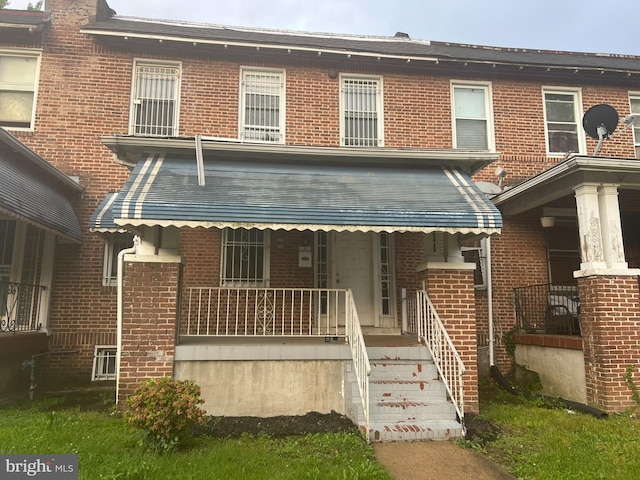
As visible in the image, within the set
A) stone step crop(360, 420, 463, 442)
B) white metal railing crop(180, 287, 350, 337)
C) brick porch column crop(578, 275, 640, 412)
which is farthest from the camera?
white metal railing crop(180, 287, 350, 337)

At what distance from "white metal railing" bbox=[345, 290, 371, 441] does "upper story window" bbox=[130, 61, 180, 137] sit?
5.80 m

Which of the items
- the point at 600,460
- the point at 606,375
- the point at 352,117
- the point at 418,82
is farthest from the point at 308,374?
the point at 418,82

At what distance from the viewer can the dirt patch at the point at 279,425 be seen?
5922mm

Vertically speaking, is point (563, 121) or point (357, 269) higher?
point (563, 121)

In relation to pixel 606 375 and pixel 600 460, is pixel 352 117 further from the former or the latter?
pixel 600 460

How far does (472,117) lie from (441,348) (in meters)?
6.27

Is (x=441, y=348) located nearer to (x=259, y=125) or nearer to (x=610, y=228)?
(x=610, y=228)

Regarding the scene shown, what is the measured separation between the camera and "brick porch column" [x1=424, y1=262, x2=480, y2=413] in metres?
6.82

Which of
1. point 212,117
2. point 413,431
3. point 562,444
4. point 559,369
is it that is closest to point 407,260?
point 559,369

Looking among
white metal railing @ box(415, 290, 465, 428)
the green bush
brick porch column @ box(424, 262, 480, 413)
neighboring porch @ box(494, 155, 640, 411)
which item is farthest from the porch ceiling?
the green bush

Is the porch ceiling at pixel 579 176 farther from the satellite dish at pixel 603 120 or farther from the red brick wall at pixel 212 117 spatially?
the red brick wall at pixel 212 117

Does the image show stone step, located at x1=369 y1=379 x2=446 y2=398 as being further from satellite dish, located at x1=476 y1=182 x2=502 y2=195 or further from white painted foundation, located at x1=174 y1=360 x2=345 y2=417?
satellite dish, located at x1=476 y1=182 x2=502 y2=195

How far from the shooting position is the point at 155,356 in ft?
20.8

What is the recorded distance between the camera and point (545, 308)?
9.77 metres
